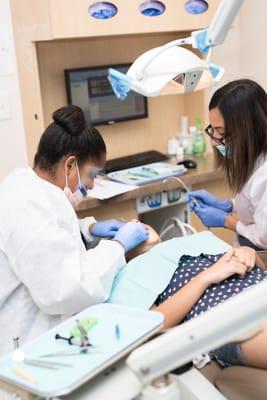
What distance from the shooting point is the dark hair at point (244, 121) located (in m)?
1.78

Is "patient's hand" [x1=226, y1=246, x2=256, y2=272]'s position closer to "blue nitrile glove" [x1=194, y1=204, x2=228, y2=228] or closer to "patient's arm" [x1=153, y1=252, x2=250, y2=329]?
"patient's arm" [x1=153, y1=252, x2=250, y2=329]

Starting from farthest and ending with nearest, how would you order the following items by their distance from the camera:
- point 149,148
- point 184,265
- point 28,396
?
point 149,148 < point 184,265 < point 28,396

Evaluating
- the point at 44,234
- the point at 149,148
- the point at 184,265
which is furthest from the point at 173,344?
the point at 149,148

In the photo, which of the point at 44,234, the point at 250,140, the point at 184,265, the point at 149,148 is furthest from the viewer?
the point at 149,148

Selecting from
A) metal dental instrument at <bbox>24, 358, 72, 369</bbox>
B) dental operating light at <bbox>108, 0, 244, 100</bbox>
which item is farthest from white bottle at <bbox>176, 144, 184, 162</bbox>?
metal dental instrument at <bbox>24, 358, 72, 369</bbox>

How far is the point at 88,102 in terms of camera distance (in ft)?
9.08

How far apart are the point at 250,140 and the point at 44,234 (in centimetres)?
87

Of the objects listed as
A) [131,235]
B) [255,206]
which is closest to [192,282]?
[131,235]

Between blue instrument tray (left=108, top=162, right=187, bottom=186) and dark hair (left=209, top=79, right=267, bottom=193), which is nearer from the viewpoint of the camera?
dark hair (left=209, top=79, right=267, bottom=193)

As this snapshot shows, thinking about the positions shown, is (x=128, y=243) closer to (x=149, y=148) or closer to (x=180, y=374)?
(x=180, y=374)

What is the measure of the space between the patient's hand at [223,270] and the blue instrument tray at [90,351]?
38 cm

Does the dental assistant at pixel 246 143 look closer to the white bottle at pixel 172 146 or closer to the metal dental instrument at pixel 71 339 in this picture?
the metal dental instrument at pixel 71 339

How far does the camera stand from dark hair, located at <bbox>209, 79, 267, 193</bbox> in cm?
178

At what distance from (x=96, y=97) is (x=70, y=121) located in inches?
51.6
